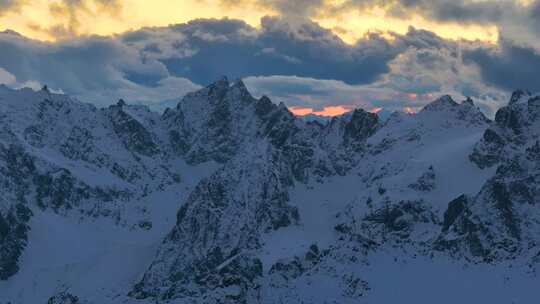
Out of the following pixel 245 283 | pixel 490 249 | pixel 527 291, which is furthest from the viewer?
pixel 490 249

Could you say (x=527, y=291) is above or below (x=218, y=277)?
below

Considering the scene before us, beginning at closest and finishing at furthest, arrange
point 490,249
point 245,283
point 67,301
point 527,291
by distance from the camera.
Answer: point 245,283, point 67,301, point 527,291, point 490,249

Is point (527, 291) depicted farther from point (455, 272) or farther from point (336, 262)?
point (336, 262)

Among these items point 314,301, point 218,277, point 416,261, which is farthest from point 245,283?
point 416,261

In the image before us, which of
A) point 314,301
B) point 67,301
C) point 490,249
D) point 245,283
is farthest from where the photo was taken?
point 490,249

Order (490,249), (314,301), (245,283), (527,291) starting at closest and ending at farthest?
(245,283) < (314,301) < (527,291) < (490,249)

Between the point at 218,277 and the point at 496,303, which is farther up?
the point at 218,277

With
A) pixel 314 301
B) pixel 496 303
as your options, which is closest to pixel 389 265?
pixel 496 303

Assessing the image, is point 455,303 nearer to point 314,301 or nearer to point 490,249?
point 314,301

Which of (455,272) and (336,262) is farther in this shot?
(455,272)
